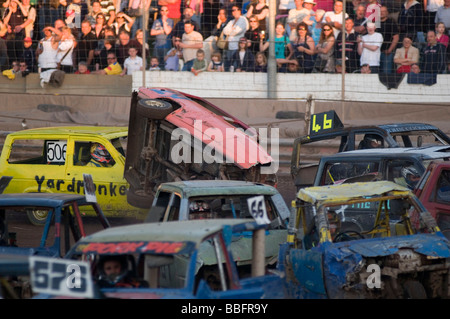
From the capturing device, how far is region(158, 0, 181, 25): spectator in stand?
55.2ft

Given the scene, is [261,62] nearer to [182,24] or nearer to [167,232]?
[182,24]

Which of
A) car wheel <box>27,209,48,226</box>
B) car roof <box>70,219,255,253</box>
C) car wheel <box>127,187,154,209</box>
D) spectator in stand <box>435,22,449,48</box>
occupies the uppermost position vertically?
spectator in stand <box>435,22,449,48</box>

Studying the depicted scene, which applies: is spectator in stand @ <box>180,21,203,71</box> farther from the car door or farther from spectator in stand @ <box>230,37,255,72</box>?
the car door

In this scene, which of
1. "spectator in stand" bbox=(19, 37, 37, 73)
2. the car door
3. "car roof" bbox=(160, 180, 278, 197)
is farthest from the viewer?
"spectator in stand" bbox=(19, 37, 37, 73)

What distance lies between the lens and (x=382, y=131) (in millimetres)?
10766

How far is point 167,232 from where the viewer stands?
551 centimetres

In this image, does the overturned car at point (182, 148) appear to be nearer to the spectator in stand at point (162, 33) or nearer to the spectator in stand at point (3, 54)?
the spectator in stand at point (162, 33)

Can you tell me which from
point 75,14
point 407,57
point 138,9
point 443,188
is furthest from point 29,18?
point 443,188

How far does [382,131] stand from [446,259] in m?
4.26

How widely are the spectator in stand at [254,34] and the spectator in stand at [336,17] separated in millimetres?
1418

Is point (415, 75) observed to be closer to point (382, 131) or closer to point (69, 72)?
point (382, 131)

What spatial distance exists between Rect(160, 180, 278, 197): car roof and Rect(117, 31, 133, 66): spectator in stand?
29.6ft

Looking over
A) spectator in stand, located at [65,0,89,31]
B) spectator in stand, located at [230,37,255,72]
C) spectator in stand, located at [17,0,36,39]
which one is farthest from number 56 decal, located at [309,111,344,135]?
spectator in stand, located at [17,0,36,39]
